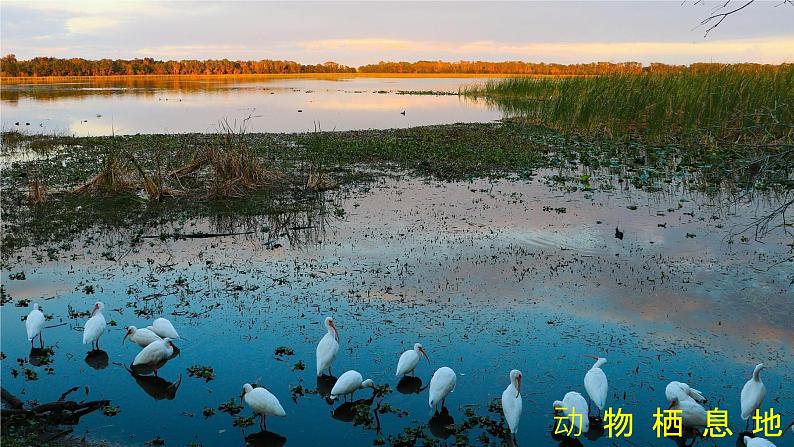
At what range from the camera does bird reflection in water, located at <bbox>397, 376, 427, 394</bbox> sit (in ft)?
19.4

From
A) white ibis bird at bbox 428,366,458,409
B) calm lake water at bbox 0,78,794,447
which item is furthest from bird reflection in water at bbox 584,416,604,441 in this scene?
white ibis bird at bbox 428,366,458,409

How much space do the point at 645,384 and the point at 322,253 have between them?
531 centimetres

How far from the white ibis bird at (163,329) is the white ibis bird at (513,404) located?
347cm

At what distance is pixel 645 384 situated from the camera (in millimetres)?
5863

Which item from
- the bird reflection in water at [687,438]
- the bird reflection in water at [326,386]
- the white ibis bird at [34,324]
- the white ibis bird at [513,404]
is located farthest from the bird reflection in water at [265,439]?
the bird reflection in water at [687,438]

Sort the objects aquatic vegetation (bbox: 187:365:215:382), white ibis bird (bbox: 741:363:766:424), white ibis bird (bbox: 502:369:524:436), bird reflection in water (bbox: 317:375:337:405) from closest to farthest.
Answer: white ibis bird (bbox: 502:369:524:436), white ibis bird (bbox: 741:363:766:424), bird reflection in water (bbox: 317:375:337:405), aquatic vegetation (bbox: 187:365:215:382)

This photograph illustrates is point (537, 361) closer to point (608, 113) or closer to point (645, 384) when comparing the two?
point (645, 384)

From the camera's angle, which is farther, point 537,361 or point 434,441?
point 537,361

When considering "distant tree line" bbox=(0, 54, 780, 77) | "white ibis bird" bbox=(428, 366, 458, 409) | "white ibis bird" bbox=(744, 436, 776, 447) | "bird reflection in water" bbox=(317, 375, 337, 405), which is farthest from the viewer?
"distant tree line" bbox=(0, 54, 780, 77)

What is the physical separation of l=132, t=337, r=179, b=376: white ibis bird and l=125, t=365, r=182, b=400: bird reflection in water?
10cm

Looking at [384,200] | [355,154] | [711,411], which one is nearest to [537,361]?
[711,411]

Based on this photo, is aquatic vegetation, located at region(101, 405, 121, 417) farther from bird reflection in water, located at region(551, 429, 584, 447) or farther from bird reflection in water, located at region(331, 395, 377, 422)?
bird reflection in water, located at region(551, 429, 584, 447)

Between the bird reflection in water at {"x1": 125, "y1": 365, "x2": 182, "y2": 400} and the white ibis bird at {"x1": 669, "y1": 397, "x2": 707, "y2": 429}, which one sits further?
the bird reflection in water at {"x1": 125, "y1": 365, "x2": 182, "y2": 400}

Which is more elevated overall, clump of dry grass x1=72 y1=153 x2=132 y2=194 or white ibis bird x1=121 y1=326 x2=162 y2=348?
clump of dry grass x1=72 y1=153 x2=132 y2=194
